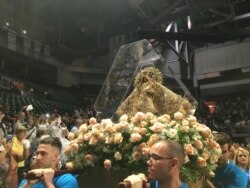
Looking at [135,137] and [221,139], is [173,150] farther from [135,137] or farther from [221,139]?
[221,139]

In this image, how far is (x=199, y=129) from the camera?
2469 millimetres

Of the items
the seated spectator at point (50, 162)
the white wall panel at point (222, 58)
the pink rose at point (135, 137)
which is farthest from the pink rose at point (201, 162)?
the white wall panel at point (222, 58)

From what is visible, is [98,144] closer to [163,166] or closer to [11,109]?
[163,166]

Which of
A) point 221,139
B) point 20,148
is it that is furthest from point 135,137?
point 20,148

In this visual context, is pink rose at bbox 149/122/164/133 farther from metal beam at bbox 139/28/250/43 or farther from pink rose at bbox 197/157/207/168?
metal beam at bbox 139/28/250/43

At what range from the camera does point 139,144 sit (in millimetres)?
2379

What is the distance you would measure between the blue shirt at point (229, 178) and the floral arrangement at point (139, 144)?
15.6 inches

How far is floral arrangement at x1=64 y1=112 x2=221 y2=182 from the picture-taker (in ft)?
7.66

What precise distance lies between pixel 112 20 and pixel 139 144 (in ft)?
50.6

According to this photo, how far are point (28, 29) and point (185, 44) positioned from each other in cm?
766

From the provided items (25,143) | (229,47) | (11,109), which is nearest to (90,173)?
(25,143)

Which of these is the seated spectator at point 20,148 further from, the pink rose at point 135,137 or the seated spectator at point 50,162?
the pink rose at point 135,137

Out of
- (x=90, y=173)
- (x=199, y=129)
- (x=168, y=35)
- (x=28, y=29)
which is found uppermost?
(x=28, y=29)

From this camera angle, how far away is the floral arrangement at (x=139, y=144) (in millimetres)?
2334
